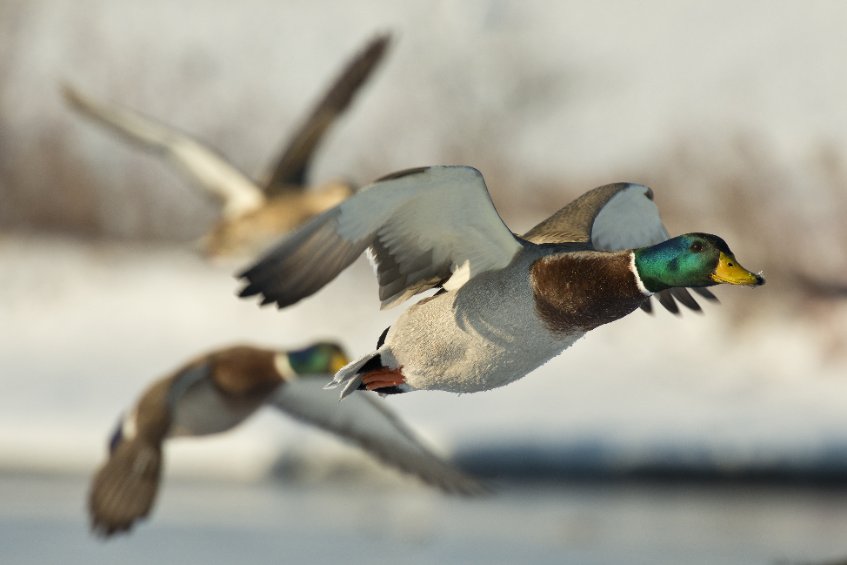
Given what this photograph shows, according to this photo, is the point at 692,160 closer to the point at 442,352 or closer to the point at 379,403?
the point at 379,403

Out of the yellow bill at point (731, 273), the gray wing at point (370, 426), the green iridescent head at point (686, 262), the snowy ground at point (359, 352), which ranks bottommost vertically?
the yellow bill at point (731, 273)

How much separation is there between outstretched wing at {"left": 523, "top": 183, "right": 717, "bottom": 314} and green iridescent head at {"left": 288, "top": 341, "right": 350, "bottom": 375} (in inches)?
75.4

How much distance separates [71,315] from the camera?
1003 cm

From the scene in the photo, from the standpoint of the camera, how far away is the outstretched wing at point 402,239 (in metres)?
2.73

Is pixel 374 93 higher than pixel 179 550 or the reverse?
higher

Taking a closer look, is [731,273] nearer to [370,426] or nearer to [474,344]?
[474,344]

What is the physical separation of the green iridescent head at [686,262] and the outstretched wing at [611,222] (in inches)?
13.1

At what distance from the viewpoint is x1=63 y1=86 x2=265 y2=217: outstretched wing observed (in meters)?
7.33

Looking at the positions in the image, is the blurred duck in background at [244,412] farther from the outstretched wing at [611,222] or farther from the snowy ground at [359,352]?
the snowy ground at [359,352]

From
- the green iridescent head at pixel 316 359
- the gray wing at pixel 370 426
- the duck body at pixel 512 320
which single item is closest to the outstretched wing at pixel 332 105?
the gray wing at pixel 370 426

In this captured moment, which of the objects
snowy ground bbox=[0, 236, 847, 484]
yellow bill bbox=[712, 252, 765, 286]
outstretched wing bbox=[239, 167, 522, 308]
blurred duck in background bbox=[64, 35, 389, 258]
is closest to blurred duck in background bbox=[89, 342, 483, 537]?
blurred duck in background bbox=[64, 35, 389, 258]

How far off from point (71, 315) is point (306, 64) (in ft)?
15.4

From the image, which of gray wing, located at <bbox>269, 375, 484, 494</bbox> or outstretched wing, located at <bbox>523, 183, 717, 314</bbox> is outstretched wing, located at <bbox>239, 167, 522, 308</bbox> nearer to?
outstretched wing, located at <bbox>523, 183, 717, 314</bbox>

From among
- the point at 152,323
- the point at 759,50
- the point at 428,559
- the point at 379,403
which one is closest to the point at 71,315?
the point at 152,323
